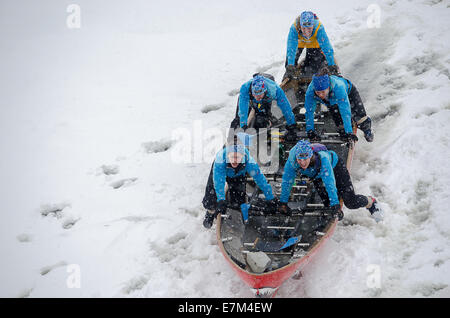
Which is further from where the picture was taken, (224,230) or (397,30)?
(397,30)

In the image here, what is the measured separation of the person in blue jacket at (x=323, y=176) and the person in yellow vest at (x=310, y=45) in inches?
119

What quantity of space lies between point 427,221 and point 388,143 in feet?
6.30

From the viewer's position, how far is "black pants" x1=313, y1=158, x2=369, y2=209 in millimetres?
5992

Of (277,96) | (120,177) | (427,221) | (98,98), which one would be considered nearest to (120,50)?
(98,98)

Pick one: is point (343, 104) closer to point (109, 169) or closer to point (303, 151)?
point (303, 151)

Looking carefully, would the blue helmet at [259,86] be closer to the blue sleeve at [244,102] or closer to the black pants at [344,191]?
the blue sleeve at [244,102]

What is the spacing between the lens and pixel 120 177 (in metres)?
8.56

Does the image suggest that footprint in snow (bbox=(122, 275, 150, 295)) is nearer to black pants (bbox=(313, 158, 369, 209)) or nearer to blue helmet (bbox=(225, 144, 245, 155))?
blue helmet (bbox=(225, 144, 245, 155))

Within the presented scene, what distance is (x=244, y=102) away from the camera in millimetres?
7547

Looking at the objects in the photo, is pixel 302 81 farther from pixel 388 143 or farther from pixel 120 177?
pixel 120 177

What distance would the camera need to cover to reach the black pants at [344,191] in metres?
5.99

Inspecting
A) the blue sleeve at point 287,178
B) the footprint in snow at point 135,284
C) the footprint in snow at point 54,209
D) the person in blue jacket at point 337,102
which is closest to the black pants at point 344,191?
the blue sleeve at point 287,178

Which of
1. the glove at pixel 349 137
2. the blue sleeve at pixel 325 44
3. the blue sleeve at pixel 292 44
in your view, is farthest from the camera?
the blue sleeve at pixel 292 44

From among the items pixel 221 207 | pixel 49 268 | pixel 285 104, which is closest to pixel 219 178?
pixel 221 207
